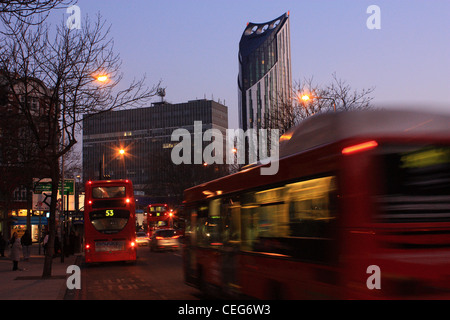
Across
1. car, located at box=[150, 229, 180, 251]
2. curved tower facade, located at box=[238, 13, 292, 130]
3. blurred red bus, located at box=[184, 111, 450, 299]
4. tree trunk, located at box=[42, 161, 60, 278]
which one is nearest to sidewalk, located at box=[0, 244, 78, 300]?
tree trunk, located at box=[42, 161, 60, 278]

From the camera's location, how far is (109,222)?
25500 millimetres

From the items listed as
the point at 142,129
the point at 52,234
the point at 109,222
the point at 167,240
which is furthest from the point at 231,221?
the point at 142,129

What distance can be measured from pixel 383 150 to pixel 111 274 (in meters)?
17.2

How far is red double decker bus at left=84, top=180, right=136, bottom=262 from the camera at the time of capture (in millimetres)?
25266

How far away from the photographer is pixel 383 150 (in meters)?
6.33

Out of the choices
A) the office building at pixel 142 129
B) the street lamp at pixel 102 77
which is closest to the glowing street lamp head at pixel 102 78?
the street lamp at pixel 102 77

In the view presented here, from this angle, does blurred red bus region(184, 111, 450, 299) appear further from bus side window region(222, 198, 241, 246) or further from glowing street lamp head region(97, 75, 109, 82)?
glowing street lamp head region(97, 75, 109, 82)

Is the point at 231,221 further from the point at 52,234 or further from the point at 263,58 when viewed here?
the point at 263,58

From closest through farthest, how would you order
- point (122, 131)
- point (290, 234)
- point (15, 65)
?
point (290, 234) → point (15, 65) → point (122, 131)

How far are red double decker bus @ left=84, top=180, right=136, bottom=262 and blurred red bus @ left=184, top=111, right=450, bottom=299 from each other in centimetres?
1778

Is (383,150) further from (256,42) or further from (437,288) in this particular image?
(256,42)

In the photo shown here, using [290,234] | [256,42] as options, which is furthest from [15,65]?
[256,42]

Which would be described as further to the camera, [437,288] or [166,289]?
[166,289]

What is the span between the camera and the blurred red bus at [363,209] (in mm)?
6039
